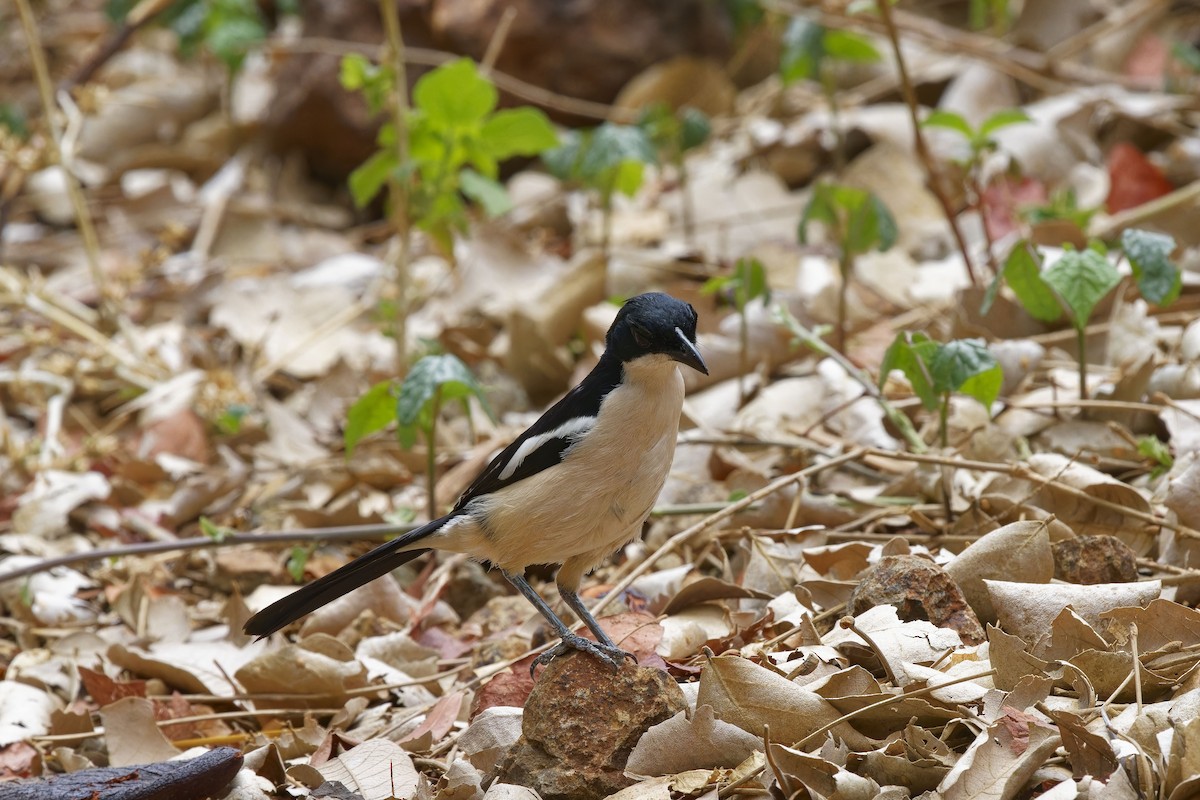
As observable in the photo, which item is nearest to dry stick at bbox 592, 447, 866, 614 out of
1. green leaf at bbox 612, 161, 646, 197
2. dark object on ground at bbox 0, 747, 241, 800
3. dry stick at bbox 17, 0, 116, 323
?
dark object on ground at bbox 0, 747, 241, 800

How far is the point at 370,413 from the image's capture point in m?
4.12

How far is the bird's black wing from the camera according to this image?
3.21 meters

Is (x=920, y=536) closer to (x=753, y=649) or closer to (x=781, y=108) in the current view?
(x=753, y=649)

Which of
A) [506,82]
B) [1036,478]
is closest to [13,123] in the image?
[506,82]

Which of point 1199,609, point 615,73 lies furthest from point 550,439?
point 615,73

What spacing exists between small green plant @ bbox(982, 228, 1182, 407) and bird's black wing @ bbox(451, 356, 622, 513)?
114 centimetres

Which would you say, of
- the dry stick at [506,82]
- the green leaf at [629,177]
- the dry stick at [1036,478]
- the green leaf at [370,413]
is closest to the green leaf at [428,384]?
the green leaf at [370,413]

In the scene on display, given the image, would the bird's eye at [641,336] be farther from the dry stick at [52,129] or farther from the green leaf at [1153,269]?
the dry stick at [52,129]

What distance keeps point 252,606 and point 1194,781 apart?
114 inches

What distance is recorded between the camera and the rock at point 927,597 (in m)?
2.95

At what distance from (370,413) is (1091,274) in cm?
219

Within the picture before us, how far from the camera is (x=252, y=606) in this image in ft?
13.8

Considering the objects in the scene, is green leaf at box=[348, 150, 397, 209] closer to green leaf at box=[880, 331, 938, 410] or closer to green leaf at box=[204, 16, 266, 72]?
green leaf at box=[880, 331, 938, 410]

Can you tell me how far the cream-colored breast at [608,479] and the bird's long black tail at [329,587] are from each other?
0.84ft
